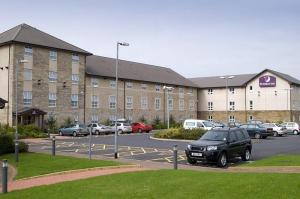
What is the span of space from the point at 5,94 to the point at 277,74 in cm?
4543

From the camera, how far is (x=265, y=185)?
10555mm

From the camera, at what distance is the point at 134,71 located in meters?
70.4

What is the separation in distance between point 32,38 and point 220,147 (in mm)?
37996

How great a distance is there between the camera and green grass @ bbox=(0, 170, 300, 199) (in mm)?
9938

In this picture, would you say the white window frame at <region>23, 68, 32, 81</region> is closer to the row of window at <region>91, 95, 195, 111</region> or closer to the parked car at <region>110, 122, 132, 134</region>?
the row of window at <region>91, 95, 195, 111</region>

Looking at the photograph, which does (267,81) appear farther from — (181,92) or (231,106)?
(181,92)

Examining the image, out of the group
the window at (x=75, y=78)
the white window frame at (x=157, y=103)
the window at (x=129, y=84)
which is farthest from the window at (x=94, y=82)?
the white window frame at (x=157, y=103)

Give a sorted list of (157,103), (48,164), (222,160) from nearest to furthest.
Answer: (222,160)
(48,164)
(157,103)

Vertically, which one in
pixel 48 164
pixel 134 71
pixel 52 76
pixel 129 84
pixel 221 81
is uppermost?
pixel 134 71

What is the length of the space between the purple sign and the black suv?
56.6 m

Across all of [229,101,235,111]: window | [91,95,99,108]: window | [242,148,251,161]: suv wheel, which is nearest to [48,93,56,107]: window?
[91,95,99,108]: window

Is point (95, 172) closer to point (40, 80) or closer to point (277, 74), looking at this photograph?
point (40, 80)

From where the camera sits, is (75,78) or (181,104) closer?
(75,78)

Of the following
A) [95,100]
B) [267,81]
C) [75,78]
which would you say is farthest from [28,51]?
[267,81]
